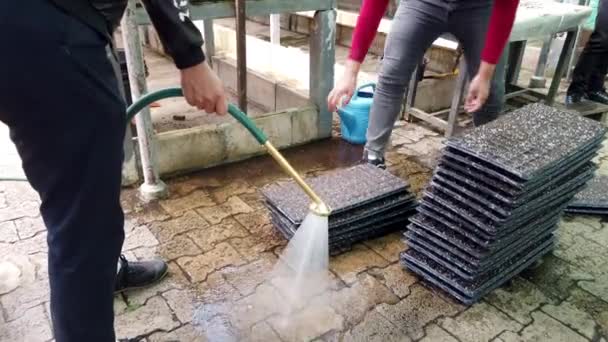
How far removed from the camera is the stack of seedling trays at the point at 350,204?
8.42ft

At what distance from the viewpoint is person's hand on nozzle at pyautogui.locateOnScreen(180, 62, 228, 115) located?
4.77 ft

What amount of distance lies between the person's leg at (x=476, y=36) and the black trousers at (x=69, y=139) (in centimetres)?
217

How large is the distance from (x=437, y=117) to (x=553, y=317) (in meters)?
2.42

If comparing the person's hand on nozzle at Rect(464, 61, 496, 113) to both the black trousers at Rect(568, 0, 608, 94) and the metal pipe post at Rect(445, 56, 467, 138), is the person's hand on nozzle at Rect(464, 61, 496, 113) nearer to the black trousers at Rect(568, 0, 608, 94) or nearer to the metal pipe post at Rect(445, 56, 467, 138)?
the metal pipe post at Rect(445, 56, 467, 138)

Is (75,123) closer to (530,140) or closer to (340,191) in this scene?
(340,191)

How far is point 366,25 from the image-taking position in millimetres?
2666

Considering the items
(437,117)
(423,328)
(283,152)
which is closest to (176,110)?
(283,152)

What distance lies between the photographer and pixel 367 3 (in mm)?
2658

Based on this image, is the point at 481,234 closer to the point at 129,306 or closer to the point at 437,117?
the point at 129,306

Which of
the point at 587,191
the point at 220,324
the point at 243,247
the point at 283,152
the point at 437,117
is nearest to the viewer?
the point at 220,324

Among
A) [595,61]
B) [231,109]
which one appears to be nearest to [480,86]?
[231,109]

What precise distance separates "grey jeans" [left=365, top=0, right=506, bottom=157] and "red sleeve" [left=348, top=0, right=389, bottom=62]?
0.86 ft

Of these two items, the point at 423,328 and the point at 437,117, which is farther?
the point at 437,117

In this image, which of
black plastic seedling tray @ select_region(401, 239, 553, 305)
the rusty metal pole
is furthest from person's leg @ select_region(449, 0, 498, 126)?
the rusty metal pole
